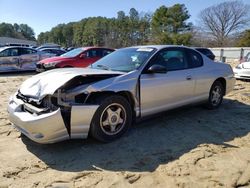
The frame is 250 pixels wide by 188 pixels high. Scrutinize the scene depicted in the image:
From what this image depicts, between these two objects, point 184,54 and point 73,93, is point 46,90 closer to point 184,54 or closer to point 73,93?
point 73,93

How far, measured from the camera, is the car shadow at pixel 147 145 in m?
3.68

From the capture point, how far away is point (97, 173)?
3436 millimetres

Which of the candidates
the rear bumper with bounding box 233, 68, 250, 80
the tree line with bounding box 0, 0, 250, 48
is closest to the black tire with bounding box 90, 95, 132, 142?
the rear bumper with bounding box 233, 68, 250, 80

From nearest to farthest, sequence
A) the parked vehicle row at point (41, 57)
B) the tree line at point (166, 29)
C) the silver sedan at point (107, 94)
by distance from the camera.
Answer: the silver sedan at point (107, 94) → the parked vehicle row at point (41, 57) → the tree line at point (166, 29)

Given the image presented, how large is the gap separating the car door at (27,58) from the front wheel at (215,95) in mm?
11375

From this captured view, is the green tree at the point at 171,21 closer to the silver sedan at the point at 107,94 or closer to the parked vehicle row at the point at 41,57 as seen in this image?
the parked vehicle row at the point at 41,57

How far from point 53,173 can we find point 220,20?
66339mm

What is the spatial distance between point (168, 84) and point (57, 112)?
84.1 inches

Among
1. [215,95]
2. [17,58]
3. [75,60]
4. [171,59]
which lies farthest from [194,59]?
[17,58]

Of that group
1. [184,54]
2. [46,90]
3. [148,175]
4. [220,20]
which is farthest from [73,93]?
[220,20]

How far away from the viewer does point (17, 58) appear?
14.7 meters

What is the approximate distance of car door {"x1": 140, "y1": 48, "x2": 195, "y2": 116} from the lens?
4691mm

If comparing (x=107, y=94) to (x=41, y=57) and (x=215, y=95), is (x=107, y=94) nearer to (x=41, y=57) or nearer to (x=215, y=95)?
(x=215, y=95)

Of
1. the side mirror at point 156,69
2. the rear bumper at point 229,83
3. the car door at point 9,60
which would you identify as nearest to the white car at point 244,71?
the rear bumper at point 229,83
